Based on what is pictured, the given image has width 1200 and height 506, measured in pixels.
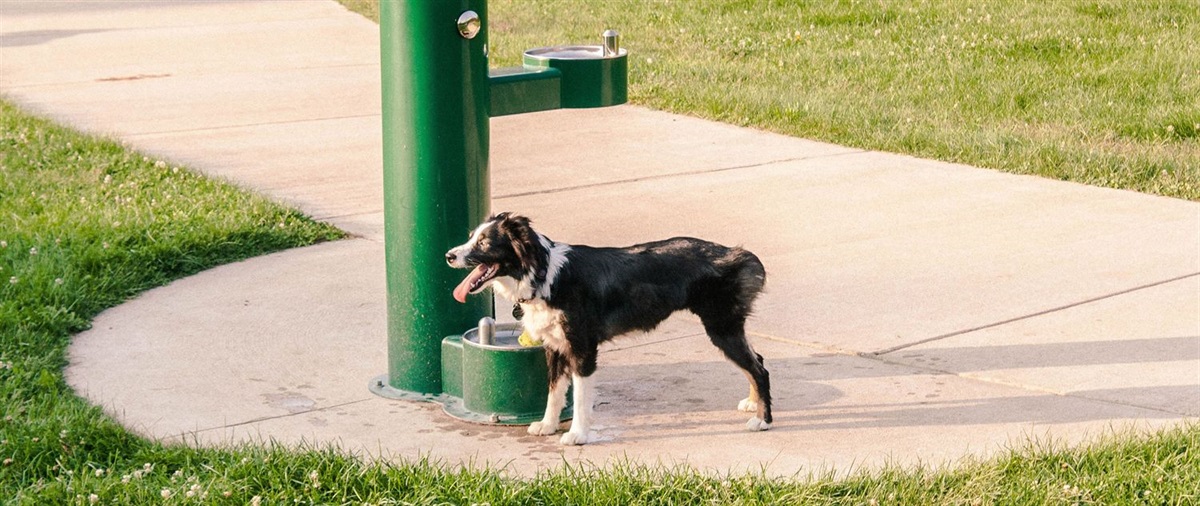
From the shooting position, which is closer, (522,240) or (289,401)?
(522,240)

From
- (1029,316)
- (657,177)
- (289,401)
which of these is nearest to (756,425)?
(289,401)

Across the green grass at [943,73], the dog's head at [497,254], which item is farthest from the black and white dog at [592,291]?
the green grass at [943,73]

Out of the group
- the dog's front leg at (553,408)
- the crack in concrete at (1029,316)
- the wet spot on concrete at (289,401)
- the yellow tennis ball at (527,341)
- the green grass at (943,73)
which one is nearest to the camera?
the dog's front leg at (553,408)

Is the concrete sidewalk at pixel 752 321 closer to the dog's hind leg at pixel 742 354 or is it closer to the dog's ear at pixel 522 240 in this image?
the dog's hind leg at pixel 742 354

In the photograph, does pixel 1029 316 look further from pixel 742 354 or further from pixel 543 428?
pixel 543 428

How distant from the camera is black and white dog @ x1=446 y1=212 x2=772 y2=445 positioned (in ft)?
15.4

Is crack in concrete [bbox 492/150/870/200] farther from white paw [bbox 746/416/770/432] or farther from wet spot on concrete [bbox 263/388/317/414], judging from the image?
white paw [bbox 746/416/770/432]

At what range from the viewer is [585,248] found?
495cm

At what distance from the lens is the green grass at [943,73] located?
928 cm

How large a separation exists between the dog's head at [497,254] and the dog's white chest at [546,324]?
0.13m

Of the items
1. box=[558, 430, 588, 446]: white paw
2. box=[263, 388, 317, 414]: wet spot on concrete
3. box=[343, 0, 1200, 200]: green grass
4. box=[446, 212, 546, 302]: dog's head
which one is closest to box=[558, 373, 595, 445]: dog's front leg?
box=[558, 430, 588, 446]: white paw

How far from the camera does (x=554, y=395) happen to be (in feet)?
16.2

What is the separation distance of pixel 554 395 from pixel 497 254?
1.75 feet

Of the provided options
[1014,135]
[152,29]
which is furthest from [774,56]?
[152,29]
